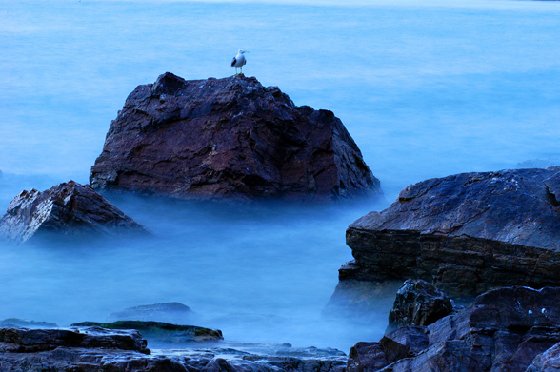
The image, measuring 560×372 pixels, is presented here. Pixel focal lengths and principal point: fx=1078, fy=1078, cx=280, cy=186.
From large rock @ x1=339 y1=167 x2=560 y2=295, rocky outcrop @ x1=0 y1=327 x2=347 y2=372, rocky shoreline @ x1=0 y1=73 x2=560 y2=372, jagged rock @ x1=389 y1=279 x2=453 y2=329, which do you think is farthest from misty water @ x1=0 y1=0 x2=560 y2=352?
rocky outcrop @ x1=0 y1=327 x2=347 y2=372

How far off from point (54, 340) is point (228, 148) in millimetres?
5167

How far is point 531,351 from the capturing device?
4004 millimetres

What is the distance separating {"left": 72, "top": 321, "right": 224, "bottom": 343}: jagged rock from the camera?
231 inches

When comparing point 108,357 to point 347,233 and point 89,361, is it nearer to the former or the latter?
point 89,361

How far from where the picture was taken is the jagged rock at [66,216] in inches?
327

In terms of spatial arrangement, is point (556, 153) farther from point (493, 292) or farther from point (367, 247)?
point (493, 292)

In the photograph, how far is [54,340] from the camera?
14.5 ft

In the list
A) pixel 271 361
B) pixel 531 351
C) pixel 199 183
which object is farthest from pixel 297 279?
pixel 531 351

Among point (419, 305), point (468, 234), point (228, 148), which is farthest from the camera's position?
point (228, 148)

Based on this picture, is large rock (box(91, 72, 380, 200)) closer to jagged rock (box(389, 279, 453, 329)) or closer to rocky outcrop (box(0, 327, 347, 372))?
jagged rock (box(389, 279, 453, 329))

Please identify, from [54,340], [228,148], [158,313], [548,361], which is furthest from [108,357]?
[228,148]

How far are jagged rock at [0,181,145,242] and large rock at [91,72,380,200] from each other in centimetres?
109

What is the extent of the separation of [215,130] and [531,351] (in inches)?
236

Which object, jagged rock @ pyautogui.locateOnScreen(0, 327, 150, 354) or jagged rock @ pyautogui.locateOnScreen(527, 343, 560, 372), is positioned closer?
jagged rock @ pyautogui.locateOnScreen(527, 343, 560, 372)
